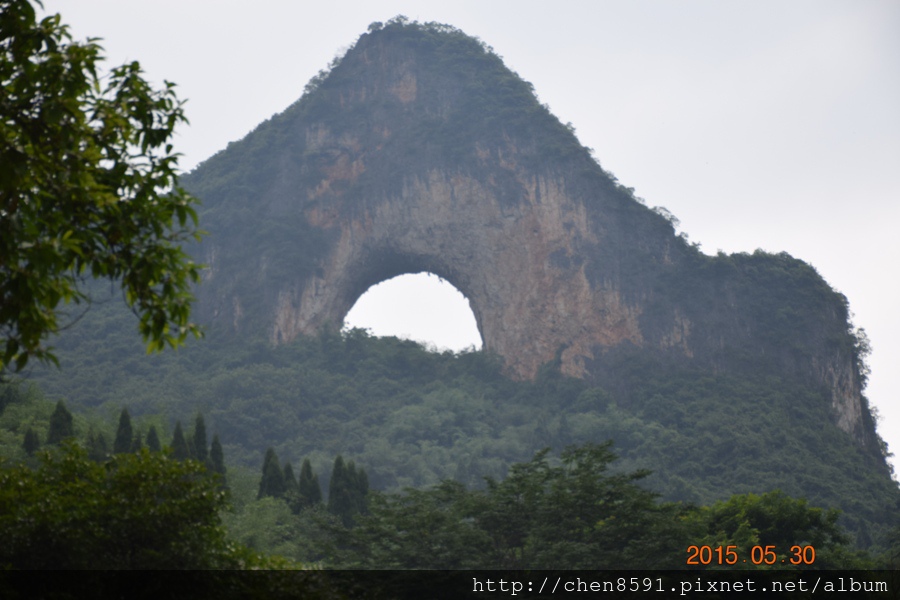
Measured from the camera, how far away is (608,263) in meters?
65.2

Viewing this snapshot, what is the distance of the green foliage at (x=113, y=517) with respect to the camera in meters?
10.4

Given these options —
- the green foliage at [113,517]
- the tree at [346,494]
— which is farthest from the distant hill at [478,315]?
the green foliage at [113,517]

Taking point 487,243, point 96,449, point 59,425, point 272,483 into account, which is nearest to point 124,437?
point 59,425

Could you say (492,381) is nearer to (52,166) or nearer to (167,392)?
(167,392)

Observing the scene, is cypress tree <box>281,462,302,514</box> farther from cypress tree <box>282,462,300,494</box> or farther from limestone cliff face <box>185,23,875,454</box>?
limestone cliff face <box>185,23,875,454</box>

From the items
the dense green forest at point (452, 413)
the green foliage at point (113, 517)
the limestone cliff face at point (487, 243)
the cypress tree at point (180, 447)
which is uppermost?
the limestone cliff face at point (487, 243)

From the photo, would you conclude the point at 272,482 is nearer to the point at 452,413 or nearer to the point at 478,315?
the point at 452,413

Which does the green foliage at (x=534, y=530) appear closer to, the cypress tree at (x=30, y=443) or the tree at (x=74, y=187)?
the cypress tree at (x=30, y=443)

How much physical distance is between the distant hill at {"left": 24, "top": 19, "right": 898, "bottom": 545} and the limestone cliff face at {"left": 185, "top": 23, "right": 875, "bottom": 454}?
13 centimetres

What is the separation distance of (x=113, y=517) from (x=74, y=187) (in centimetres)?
549

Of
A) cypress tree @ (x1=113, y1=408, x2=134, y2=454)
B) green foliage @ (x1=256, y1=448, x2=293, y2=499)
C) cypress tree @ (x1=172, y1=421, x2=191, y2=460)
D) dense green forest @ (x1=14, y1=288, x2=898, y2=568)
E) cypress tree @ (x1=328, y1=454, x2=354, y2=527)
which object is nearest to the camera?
cypress tree @ (x1=328, y1=454, x2=354, y2=527)

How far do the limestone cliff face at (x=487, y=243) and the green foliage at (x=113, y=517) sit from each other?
168 feet

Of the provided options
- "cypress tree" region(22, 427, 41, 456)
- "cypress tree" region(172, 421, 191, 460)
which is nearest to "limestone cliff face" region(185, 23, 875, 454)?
"cypress tree" region(172, 421, 191, 460)

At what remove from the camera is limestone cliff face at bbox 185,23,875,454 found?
63.9 meters
